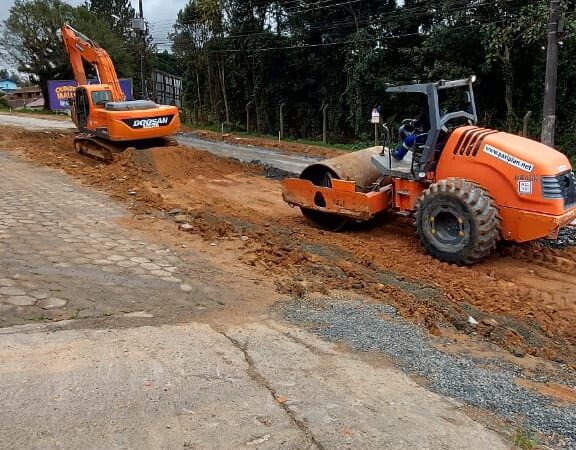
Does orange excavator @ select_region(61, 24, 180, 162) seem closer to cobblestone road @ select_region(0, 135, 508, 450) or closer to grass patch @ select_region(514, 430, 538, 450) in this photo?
cobblestone road @ select_region(0, 135, 508, 450)

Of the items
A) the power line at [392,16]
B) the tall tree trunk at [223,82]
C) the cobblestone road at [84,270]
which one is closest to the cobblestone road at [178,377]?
the cobblestone road at [84,270]

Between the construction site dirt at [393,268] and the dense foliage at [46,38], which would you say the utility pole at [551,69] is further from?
the dense foliage at [46,38]

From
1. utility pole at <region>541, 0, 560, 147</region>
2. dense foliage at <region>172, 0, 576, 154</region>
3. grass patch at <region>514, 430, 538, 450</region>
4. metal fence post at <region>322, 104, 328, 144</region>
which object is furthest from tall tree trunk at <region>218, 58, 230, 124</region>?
grass patch at <region>514, 430, 538, 450</region>

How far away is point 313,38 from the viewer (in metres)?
26.7

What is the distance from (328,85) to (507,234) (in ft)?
68.9

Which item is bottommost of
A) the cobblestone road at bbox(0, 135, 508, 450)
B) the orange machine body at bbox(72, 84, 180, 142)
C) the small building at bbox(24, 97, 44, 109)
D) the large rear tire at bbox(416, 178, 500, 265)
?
the cobblestone road at bbox(0, 135, 508, 450)

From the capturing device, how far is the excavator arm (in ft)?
53.1

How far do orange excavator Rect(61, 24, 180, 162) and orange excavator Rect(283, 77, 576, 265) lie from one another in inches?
296

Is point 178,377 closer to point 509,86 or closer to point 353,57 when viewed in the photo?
point 509,86

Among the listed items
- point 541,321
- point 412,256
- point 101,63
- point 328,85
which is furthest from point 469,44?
point 541,321

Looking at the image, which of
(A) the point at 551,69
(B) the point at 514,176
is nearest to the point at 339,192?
(B) the point at 514,176

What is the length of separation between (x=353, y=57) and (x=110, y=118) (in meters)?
12.8

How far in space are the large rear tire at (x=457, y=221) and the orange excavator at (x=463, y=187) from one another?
0.04 ft

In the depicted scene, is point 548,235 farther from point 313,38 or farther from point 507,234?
point 313,38
